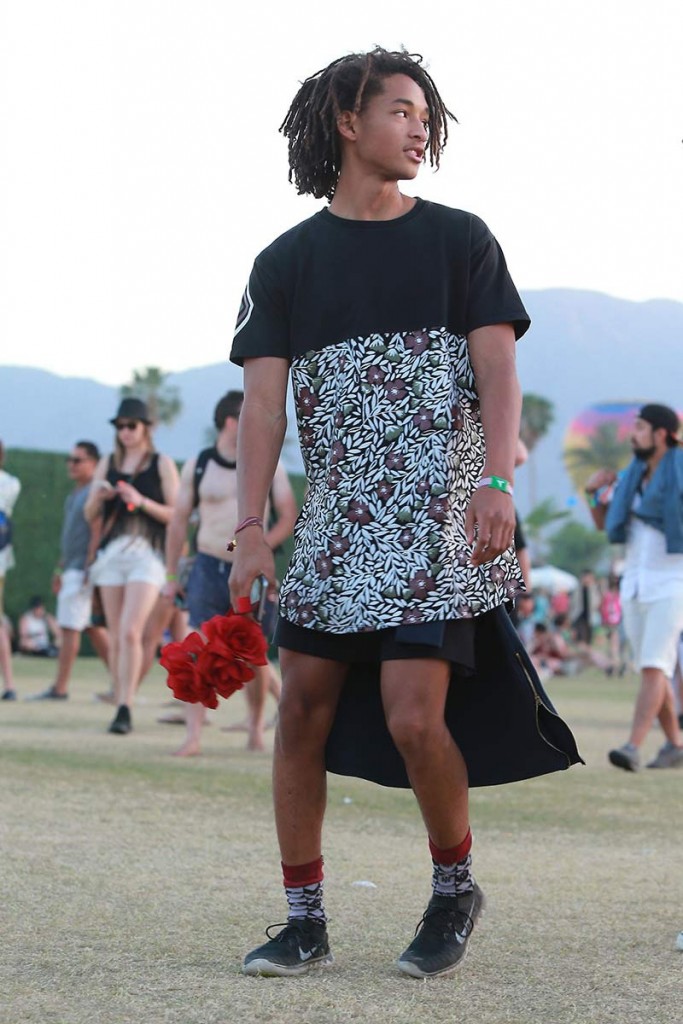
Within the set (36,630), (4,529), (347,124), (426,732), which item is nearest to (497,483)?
(426,732)

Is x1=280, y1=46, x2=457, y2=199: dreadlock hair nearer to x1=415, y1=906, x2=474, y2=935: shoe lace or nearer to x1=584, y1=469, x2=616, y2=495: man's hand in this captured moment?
x1=415, y1=906, x2=474, y2=935: shoe lace

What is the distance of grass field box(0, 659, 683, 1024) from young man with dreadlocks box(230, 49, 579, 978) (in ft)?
0.91

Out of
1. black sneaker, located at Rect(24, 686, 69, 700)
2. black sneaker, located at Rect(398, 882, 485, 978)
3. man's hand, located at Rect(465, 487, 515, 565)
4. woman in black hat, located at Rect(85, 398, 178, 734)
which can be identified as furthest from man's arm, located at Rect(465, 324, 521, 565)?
black sneaker, located at Rect(24, 686, 69, 700)

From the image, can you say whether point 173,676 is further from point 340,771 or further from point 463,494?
point 463,494

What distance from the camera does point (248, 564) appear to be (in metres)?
3.81

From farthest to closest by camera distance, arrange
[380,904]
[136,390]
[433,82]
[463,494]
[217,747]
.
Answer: [136,390]
[217,747]
[380,904]
[433,82]
[463,494]

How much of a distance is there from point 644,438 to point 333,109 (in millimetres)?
5771

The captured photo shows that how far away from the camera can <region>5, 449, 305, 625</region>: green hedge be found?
2556cm

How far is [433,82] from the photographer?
4.03m

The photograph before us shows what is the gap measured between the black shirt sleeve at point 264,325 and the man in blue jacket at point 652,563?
18.5ft

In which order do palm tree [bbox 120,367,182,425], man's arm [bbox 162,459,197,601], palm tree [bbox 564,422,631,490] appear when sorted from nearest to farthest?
man's arm [bbox 162,459,197,601] → palm tree [bbox 120,367,182,425] → palm tree [bbox 564,422,631,490]

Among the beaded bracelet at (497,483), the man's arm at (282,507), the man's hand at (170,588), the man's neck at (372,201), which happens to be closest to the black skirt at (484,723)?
the beaded bracelet at (497,483)

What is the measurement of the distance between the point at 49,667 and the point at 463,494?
18.3m

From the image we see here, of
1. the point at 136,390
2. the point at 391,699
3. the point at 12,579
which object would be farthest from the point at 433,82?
the point at 136,390
